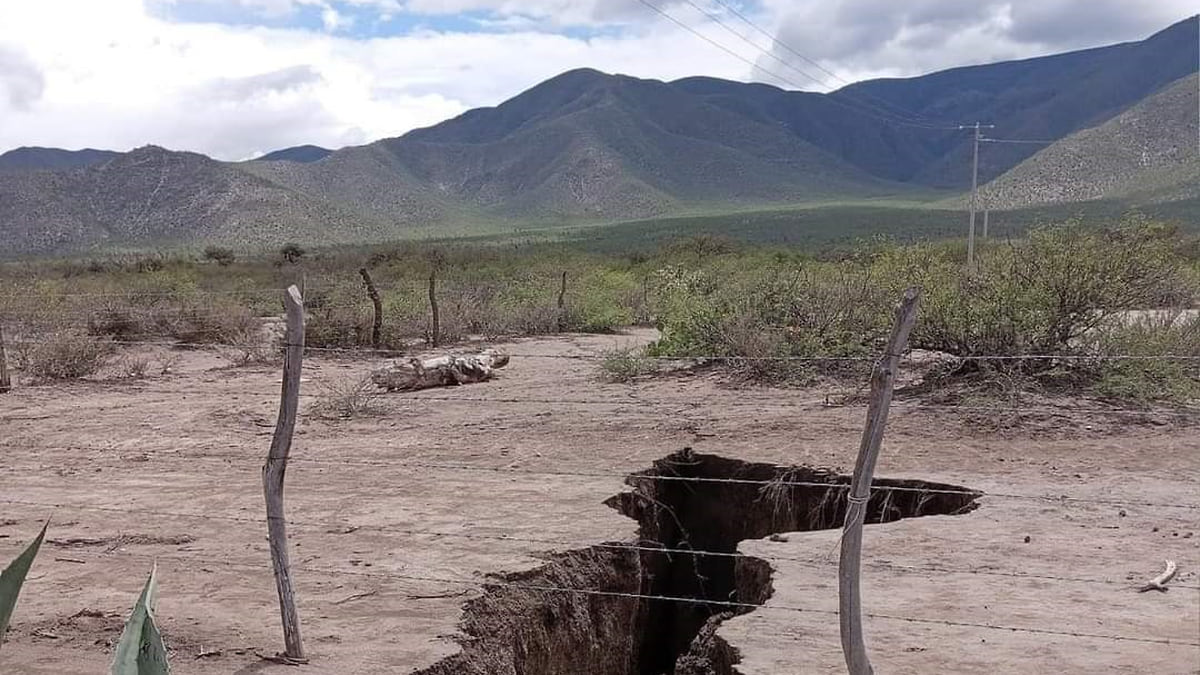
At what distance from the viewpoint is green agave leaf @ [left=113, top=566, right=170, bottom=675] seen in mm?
1767

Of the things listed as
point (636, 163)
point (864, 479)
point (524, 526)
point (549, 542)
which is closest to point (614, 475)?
point (524, 526)

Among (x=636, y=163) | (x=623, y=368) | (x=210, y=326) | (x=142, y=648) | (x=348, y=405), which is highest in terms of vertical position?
(x=636, y=163)

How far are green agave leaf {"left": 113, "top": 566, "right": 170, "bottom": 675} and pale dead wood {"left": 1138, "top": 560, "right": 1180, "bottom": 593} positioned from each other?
5.55 meters

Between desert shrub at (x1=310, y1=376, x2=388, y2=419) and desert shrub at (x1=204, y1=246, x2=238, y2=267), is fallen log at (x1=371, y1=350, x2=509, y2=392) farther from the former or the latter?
desert shrub at (x1=204, y1=246, x2=238, y2=267)

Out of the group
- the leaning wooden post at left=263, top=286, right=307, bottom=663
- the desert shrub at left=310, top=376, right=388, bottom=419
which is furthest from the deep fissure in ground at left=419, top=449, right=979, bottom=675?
the desert shrub at left=310, top=376, right=388, bottom=419

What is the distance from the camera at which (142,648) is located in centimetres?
178

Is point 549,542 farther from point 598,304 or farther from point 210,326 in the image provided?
point 598,304

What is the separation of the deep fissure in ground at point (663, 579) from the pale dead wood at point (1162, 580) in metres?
1.73

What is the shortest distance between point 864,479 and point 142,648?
8.75 ft

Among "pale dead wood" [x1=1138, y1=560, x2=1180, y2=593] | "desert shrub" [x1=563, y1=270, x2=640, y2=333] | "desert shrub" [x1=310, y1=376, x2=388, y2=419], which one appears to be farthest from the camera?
"desert shrub" [x1=563, y1=270, x2=640, y2=333]

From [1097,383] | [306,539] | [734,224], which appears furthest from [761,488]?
[734,224]

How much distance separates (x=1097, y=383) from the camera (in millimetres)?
11336

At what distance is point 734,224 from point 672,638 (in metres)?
57.9

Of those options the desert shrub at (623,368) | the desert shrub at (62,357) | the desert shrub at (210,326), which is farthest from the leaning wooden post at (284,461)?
the desert shrub at (210,326)
